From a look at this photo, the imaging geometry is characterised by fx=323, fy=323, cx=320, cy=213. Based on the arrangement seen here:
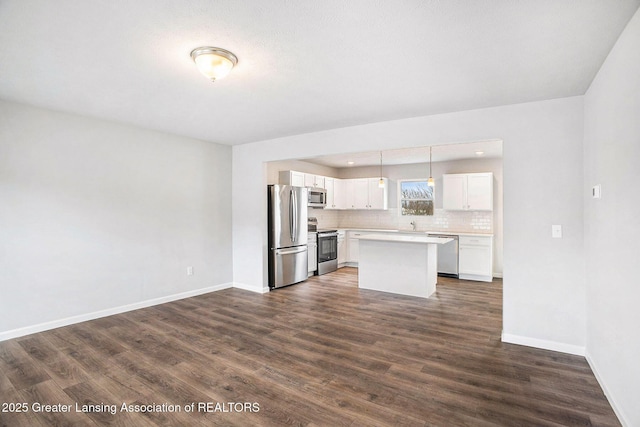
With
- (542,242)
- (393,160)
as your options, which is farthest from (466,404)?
(393,160)

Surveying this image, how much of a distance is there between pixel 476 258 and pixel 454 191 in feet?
4.88

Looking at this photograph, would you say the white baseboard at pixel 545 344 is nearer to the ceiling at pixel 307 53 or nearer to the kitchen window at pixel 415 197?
the ceiling at pixel 307 53

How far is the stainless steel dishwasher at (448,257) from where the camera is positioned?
6.75 meters

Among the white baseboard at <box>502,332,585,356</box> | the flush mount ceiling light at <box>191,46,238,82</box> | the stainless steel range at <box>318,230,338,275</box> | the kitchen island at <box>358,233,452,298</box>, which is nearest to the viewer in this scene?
the flush mount ceiling light at <box>191,46,238,82</box>

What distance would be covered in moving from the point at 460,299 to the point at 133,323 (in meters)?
4.71

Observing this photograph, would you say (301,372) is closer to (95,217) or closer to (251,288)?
(251,288)

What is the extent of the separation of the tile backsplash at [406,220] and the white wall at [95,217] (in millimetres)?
3141

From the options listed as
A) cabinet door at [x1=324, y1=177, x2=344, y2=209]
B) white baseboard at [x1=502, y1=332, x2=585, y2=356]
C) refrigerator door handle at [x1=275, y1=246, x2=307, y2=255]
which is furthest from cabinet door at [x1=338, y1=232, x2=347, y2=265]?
white baseboard at [x1=502, y1=332, x2=585, y2=356]

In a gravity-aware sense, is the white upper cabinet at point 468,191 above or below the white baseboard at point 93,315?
above

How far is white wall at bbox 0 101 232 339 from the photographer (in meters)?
3.60

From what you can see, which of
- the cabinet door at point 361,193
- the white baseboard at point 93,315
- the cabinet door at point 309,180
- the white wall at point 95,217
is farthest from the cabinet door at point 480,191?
the white baseboard at point 93,315

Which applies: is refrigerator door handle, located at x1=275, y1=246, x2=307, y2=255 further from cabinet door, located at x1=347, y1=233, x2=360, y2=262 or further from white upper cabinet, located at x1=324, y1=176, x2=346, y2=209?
cabinet door, located at x1=347, y1=233, x2=360, y2=262

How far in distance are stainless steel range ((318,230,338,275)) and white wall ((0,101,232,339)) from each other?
2344mm

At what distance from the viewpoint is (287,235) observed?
601 centimetres
